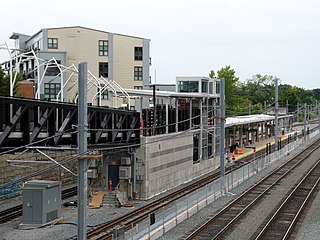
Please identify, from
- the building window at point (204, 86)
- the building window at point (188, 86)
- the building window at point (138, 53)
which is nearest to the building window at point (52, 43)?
the building window at point (138, 53)

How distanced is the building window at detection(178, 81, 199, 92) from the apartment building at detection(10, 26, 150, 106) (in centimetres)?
1047

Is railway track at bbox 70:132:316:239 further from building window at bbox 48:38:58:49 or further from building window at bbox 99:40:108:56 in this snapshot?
building window at bbox 48:38:58:49

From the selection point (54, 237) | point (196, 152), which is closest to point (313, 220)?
point (54, 237)

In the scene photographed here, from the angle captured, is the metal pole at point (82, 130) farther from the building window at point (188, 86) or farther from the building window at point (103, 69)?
the building window at point (103, 69)

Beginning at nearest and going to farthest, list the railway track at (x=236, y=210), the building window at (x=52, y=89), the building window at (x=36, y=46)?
the railway track at (x=236, y=210) < the building window at (x=52, y=89) < the building window at (x=36, y=46)

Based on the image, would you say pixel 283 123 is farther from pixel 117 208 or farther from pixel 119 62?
pixel 117 208

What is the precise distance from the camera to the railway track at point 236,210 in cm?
2373

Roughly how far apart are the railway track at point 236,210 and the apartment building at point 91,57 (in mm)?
24077

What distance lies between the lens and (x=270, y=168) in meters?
51.4

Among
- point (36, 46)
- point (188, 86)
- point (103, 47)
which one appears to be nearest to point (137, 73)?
point (103, 47)

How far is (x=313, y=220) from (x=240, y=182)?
1402 cm

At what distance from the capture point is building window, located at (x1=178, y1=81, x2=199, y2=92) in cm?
5119

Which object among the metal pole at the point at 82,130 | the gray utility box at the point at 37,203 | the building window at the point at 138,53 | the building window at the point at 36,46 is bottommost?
the gray utility box at the point at 37,203

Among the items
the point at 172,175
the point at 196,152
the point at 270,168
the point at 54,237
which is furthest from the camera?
the point at 270,168
